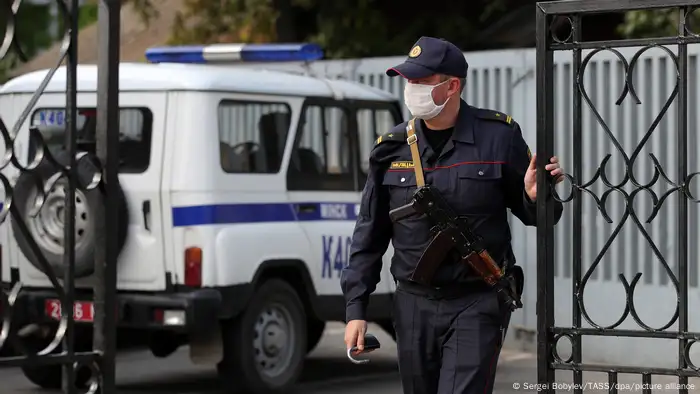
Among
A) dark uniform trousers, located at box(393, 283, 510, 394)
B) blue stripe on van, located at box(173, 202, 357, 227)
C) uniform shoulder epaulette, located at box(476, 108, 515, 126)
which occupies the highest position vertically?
uniform shoulder epaulette, located at box(476, 108, 515, 126)

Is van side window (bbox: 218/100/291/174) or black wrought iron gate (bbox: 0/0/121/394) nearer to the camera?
black wrought iron gate (bbox: 0/0/121/394)

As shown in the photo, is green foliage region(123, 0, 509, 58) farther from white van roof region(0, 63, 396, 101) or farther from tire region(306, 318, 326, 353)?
white van roof region(0, 63, 396, 101)

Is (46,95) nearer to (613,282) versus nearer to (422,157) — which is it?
(613,282)

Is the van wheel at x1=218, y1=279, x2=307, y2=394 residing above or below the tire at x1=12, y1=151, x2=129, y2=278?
below

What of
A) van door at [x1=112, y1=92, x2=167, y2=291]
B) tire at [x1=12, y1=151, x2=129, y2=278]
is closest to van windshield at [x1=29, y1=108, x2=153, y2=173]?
van door at [x1=112, y1=92, x2=167, y2=291]

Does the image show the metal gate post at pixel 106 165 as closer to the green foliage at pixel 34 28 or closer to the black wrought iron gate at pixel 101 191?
the black wrought iron gate at pixel 101 191

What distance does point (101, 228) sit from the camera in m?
5.09

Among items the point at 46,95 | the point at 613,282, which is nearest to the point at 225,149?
the point at 46,95

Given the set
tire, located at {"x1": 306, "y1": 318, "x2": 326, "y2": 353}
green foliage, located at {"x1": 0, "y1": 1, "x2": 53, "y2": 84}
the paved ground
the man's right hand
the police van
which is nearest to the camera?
the man's right hand

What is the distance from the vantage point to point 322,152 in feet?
33.3

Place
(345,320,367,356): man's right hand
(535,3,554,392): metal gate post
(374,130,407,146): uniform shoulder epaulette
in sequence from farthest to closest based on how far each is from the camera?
(535,3,554,392): metal gate post < (374,130,407,146): uniform shoulder epaulette < (345,320,367,356): man's right hand

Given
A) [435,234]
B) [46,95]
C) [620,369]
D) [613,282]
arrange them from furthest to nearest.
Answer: [613,282] → [46,95] → [620,369] → [435,234]

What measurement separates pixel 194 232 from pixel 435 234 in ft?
14.1

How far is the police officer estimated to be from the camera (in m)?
4.83
